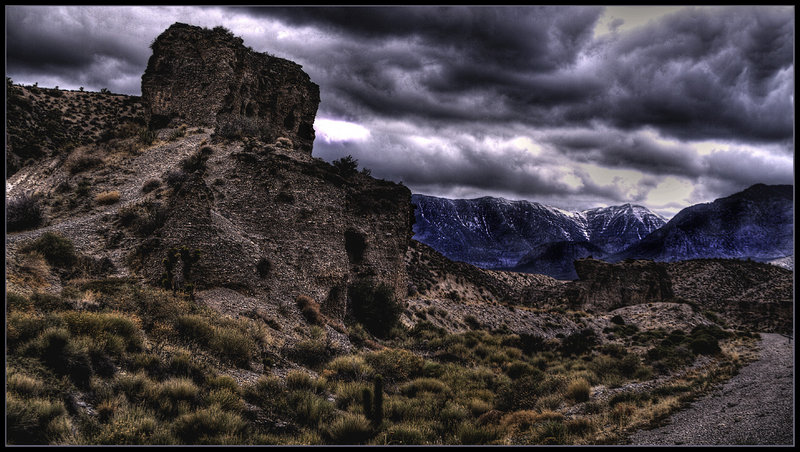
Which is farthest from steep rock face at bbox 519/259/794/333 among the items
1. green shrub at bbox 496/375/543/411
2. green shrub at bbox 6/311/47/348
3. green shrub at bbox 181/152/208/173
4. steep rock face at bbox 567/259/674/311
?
green shrub at bbox 6/311/47/348

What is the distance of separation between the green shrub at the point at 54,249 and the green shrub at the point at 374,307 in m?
14.1

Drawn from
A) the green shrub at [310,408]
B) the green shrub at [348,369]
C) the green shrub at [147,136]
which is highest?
the green shrub at [147,136]

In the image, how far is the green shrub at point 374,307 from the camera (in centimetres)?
2411

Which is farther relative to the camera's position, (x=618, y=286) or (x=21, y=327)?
(x=618, y=286)

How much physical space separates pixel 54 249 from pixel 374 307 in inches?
627

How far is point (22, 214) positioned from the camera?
63.9 ft

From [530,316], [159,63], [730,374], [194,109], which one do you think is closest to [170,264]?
[194,109]

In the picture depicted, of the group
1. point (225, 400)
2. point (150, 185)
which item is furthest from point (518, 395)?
point (150, 185)

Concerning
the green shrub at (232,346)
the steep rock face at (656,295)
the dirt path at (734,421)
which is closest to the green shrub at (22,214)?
the green shrub at (232,346)

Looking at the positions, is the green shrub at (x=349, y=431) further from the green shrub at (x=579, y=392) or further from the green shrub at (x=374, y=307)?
the green shrub at (x=374, y=307)

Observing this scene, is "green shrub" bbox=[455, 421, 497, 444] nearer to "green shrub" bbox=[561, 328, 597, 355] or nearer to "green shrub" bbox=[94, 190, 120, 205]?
"green shrub" bbox=[561, 328, 597, 355]

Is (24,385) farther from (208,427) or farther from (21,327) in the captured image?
(208,427)

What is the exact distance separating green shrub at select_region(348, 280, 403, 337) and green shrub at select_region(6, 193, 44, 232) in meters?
17.0

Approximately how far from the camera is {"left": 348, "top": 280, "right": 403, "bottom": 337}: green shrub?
24.1 metres
